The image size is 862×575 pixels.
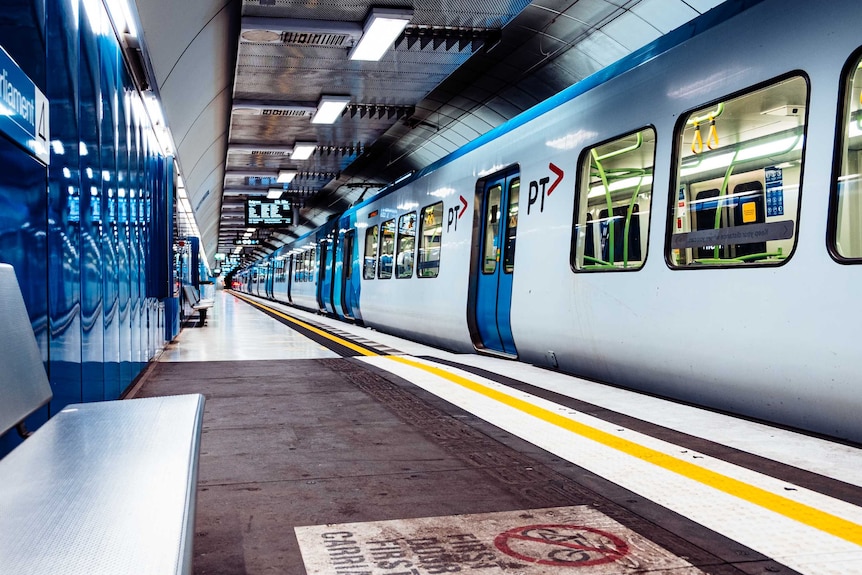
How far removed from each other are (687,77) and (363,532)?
13.3 feet

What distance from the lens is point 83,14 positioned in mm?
4348

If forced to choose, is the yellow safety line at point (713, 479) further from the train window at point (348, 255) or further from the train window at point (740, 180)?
the train window at point (348, 255)

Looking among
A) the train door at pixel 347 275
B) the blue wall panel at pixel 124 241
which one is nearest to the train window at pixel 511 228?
Result: the blue wall panel at pixel 124 241

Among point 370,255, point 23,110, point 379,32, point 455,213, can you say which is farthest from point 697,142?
point 370,255

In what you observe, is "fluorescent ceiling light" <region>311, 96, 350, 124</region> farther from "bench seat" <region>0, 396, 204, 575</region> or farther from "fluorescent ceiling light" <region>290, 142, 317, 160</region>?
"bench seat" <region>0, 396, 204, 575</region>

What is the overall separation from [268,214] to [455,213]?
46.0 feet

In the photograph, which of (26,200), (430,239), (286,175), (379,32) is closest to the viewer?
(26,200)

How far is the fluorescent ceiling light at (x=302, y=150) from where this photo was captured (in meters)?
17.2

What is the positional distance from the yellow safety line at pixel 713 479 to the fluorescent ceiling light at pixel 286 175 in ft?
55.9

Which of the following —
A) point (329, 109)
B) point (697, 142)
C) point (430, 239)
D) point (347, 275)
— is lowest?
point (347, 275)

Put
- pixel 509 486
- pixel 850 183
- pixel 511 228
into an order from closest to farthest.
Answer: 1. pixel 509 486
2. pixel 850 183
3. pixel 511 228

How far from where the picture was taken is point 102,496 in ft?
5.72

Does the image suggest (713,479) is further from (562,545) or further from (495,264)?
(495,264)

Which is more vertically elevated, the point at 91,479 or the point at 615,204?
the point at 615,204
